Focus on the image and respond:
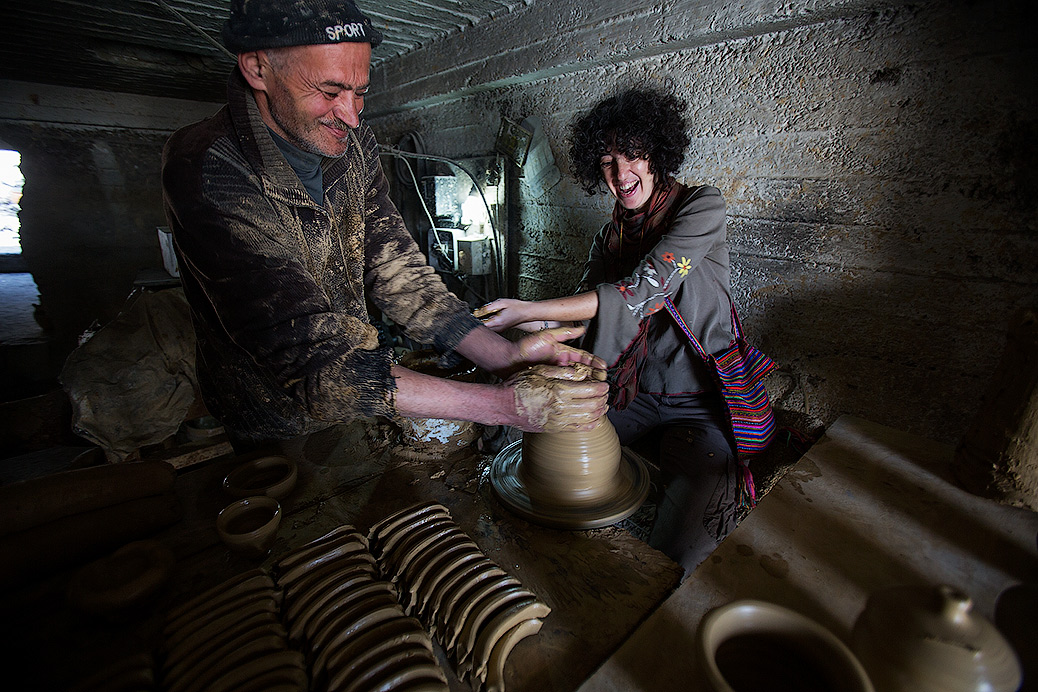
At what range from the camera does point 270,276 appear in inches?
54.2

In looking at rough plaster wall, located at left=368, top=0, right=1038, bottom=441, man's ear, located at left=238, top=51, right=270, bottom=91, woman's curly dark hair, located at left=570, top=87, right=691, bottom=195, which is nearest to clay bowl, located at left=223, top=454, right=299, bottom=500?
man's ear, located at left=238, top=51, right=270, bottom=91

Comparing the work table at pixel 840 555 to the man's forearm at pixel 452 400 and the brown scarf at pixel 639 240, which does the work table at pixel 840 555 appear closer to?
the man's forearm at pixel 452 400

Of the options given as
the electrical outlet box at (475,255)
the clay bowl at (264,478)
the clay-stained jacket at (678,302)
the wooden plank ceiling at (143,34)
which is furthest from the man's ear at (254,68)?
the electrical outlet box at (475,255)

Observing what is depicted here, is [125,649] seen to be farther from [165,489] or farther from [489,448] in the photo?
[489,448]

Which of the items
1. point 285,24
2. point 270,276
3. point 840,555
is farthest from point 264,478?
point 840,555

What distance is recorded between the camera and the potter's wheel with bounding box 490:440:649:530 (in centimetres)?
157

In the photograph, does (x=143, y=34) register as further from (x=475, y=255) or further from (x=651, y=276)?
(x=651, y=276)

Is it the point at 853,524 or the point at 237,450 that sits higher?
the point at 853,524

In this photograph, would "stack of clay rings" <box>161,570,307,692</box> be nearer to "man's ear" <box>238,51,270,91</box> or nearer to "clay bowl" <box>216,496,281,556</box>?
"clay bowl" <box>216,496,281,556</box>

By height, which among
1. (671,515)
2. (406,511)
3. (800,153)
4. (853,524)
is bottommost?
(671,515)

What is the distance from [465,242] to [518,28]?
67.8 inches

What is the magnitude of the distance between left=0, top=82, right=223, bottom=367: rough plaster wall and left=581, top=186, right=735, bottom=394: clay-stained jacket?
735cm

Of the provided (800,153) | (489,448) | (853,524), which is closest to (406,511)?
(489,448)

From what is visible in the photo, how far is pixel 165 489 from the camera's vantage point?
1.61m
